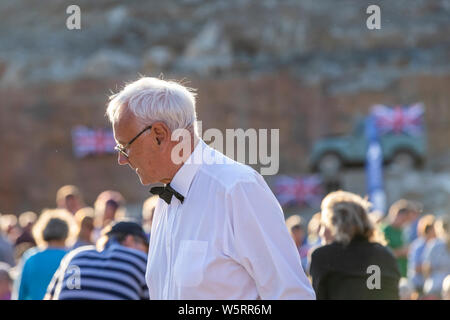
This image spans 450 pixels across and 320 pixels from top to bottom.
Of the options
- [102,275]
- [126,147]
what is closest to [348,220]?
[102,275]

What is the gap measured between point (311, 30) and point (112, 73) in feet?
29.1

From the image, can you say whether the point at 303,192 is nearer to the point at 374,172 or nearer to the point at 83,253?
the point at 374,172

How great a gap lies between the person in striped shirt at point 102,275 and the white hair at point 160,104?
1.71 metres

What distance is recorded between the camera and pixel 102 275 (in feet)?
15.2

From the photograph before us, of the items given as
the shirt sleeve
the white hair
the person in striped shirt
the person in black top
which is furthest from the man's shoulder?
the shirt sleeve

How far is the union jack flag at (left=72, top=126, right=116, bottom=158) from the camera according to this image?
97.4ft

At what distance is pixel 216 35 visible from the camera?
35.7 meters

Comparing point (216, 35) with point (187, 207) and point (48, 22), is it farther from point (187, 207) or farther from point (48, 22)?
point (187, 207)

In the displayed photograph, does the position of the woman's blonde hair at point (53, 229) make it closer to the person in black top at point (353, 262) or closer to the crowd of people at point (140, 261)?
the crowd of people at point (140, 261)

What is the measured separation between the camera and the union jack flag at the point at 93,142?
29688mm

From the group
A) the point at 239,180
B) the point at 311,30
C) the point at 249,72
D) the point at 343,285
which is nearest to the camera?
the point at 239,180

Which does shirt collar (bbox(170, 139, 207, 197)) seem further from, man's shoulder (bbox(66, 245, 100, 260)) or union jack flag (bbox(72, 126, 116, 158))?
union jack flag (bbox(72, 126, 116, 158))

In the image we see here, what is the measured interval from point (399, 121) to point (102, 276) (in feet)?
77.2

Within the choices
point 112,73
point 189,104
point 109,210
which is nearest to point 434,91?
point 112,73
